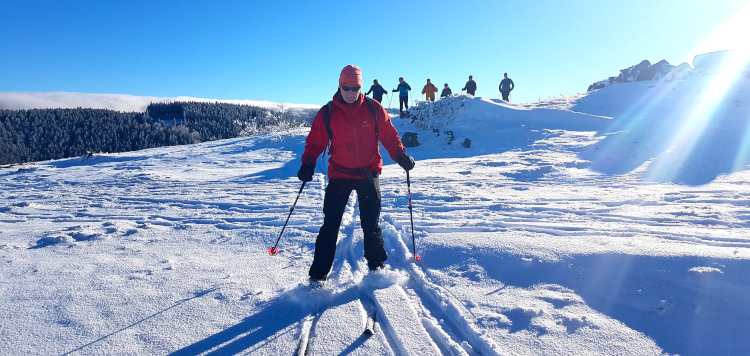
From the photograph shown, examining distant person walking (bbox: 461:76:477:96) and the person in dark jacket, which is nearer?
the person in dark jacket

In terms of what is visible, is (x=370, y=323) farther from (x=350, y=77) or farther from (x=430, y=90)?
(x=430, y=90)

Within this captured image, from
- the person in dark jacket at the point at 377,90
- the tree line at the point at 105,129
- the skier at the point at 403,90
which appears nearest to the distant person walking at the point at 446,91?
the skier at the point at 403,90

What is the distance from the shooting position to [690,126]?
1096 centimetres

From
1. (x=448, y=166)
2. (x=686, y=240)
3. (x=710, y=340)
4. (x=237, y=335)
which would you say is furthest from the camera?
(x=448, y=166)

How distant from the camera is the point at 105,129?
8788 cm

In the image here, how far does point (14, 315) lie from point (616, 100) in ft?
69.2

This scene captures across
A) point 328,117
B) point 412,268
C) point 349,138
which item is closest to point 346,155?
point 349,138

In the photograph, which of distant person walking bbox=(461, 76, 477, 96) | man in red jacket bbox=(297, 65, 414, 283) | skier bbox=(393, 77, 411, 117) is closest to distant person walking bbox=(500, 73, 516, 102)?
distant person walking bbox=(461, 76, 477, 96)

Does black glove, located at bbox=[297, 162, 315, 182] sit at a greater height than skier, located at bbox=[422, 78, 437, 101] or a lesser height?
lesser

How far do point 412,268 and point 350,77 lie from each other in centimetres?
184

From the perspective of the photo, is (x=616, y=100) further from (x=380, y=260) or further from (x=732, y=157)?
(x=380, y=260)

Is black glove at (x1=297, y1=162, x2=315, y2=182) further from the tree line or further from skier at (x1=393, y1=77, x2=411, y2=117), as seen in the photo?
Answer: the tree line

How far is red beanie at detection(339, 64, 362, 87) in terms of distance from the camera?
9.98 feet

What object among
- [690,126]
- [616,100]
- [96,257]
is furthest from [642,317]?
[616,100]
